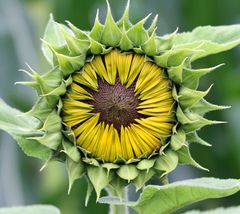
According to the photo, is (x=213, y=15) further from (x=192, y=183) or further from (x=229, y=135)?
(x=192, y=183)

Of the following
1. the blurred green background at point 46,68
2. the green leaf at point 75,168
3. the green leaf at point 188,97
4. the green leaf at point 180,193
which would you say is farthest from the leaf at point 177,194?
the blurred green background at point 46,68

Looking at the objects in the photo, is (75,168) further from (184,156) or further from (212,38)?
(212,38)

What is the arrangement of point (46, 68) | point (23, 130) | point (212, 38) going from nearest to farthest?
1. point (23, 130)
2. point (212, 38)
3. point (46, 68)

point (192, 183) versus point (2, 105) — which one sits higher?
point (2, 105)

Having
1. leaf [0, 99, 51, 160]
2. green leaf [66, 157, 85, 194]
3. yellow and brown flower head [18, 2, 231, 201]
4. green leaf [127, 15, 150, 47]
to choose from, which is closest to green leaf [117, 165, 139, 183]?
yellow and brown flower head [18, 2, 231, 201]

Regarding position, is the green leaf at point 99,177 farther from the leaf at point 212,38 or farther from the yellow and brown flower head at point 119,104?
the leaf at point 212,38

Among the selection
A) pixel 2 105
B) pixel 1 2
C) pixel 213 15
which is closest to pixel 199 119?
pixel 2 105

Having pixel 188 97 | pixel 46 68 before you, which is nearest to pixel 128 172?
pixel 188 97
